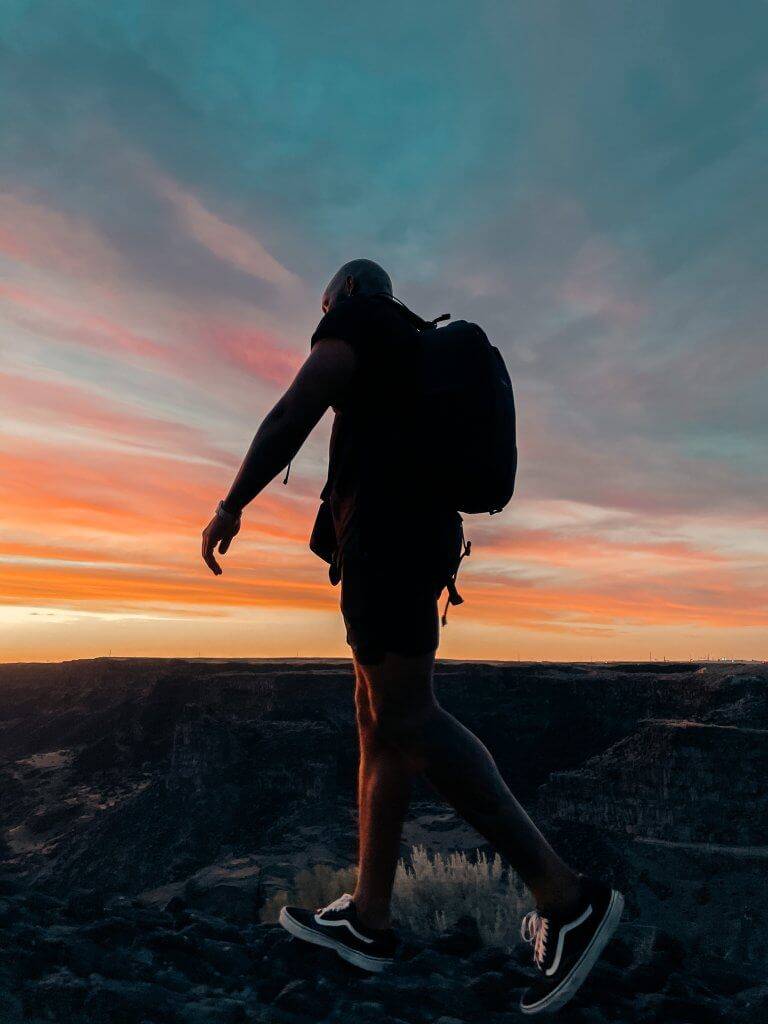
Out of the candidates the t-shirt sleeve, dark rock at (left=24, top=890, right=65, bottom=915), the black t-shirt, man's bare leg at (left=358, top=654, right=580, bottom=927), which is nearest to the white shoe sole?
man's bare leg at (left=358, top=654, right=580, bottom=927)

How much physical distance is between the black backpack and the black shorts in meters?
0.15

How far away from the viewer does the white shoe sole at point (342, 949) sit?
2.43 m

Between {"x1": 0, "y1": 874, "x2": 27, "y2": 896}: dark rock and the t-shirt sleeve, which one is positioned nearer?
the t-shirt sleeve

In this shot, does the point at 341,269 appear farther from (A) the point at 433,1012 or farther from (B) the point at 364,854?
(A) the point at 433,1012

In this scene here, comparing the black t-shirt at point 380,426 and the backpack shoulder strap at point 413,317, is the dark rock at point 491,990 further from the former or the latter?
the backpack shoulder strap at point 413,317

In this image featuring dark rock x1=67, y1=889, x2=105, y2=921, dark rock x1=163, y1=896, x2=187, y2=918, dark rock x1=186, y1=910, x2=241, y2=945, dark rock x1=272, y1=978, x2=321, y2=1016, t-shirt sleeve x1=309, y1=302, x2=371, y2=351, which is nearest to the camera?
dark rock x1=272, y1=978, x2=321, y2=1016

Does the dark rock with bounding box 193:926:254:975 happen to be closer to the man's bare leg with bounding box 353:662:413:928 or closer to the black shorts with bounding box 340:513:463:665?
the man's bare leg with bounding box 353:662:413:928

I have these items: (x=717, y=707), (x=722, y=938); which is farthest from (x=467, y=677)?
(x=722, y=938)

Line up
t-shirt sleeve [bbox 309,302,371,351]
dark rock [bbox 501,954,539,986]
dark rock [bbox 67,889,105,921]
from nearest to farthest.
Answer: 1. t-shirt sleeve [bbox 309,302,371,351]
2. dark rock [bbox 501,954,539,986]
3. dark rock [bbox 67,889,105,921]

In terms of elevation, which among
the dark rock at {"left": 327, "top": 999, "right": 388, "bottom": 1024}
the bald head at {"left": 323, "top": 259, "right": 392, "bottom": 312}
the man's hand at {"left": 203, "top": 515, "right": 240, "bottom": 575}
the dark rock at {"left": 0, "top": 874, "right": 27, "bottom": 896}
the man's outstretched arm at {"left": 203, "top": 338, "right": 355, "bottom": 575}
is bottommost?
the dark rock at {"left": 327, "top": 999, "right": 388, "bottom": 1024}

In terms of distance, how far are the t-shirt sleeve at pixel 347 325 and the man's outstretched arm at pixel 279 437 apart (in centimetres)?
8

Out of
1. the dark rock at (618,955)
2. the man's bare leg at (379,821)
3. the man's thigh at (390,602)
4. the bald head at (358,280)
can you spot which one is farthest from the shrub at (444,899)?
the bald head at (358,280)

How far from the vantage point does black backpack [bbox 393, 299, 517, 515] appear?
2.31 metres

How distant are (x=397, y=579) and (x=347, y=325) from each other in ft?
2.35
